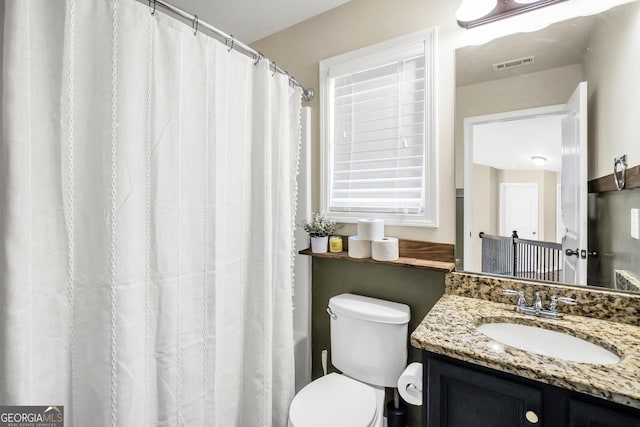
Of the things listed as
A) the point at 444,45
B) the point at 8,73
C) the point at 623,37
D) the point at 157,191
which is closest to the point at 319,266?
the point at 157,191

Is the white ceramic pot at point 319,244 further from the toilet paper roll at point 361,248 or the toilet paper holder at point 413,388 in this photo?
the toilet paper holder at point 413,388

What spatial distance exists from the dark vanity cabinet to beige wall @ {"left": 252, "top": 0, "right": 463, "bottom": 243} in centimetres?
70

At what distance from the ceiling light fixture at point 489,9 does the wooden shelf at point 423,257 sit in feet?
3.46

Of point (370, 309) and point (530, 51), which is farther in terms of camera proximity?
point (370, 309)

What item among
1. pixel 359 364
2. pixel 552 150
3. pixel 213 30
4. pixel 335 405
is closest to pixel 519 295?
pixel 552 150

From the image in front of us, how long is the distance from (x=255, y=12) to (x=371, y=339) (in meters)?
2.00

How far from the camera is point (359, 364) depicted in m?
1.51

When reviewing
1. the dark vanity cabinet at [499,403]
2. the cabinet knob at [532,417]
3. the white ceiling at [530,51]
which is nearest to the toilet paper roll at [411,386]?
the dark vanity cabinet at [499,403]

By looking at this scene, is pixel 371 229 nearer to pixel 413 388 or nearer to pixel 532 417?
pixel 413 388

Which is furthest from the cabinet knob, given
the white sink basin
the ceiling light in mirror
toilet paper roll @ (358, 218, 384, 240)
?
the ceiling light in mirror

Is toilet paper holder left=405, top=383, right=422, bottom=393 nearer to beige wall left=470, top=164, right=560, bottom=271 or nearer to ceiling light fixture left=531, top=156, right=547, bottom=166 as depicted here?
beige wall left=470, top=164, right=560, bottom=271

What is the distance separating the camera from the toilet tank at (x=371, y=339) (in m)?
1.44

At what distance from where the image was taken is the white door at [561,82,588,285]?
3.87ft

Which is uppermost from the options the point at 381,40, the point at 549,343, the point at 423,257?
the point at 381,40
